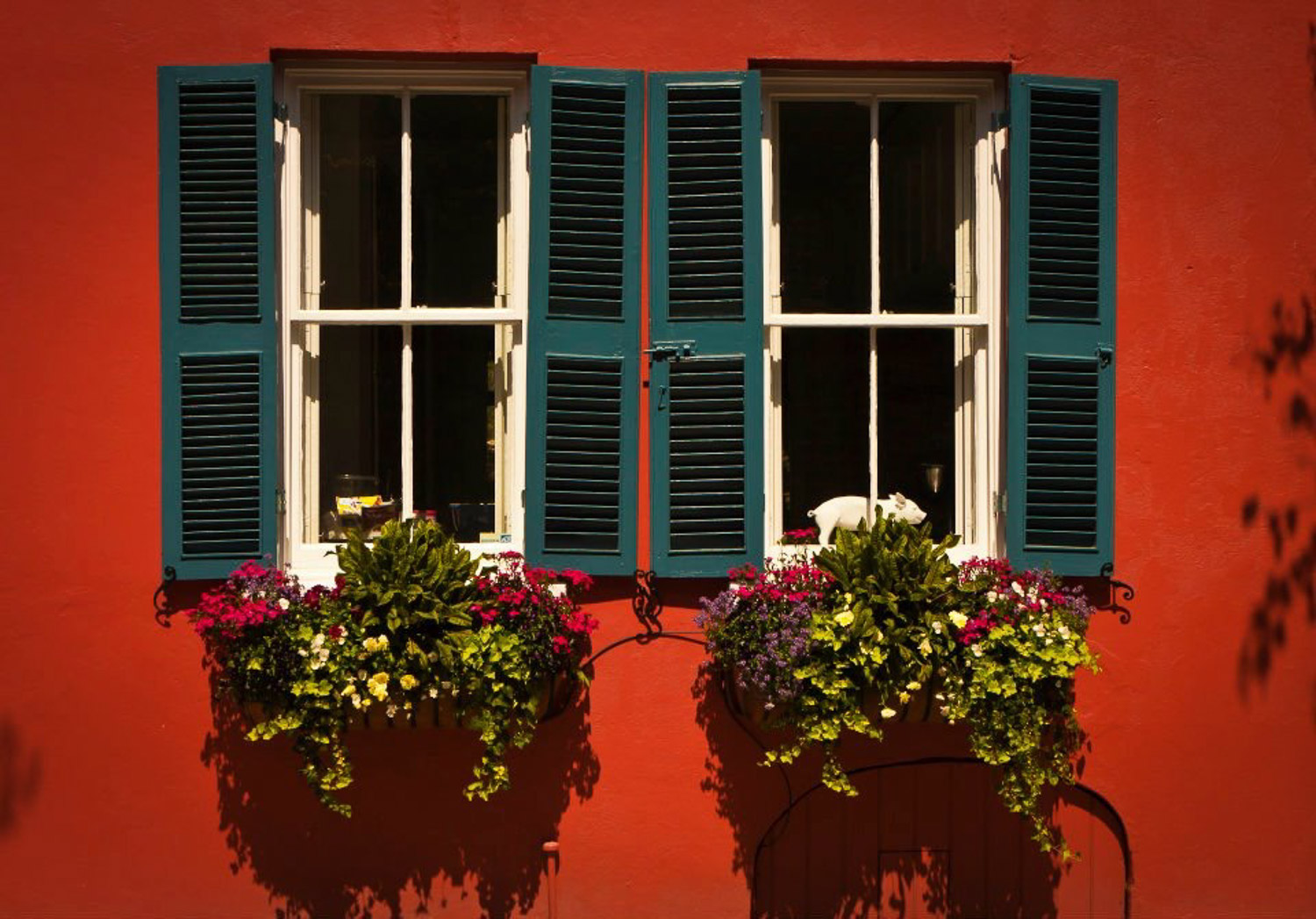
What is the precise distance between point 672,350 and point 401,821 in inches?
70.6

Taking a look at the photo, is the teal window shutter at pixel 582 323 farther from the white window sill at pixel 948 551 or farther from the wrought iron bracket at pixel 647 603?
the white window sill at pixel 948 551

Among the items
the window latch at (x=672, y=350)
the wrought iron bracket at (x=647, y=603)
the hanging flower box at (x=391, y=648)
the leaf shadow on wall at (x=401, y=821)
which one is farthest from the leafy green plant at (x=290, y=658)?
the window latch at (x=672, y=350)

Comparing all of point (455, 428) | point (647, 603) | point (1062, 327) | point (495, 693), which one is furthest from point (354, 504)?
point (1062, 327)

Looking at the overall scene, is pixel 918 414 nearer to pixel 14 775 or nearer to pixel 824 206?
pixel 824 206

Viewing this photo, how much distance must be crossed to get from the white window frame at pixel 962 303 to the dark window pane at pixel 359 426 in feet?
4.19

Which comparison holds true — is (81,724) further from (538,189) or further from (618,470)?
(538,189)

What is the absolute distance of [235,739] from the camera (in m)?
4.73

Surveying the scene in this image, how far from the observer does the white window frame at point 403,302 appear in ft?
15.9

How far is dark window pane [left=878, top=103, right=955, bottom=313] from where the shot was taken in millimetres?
5023

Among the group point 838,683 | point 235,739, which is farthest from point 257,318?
point 838,683

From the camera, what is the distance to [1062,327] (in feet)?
15.8

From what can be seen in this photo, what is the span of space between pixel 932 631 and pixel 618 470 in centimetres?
113

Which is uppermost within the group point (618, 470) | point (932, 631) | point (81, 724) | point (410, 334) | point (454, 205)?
point (454, 205)

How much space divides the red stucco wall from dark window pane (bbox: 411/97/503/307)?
28 centimetres
